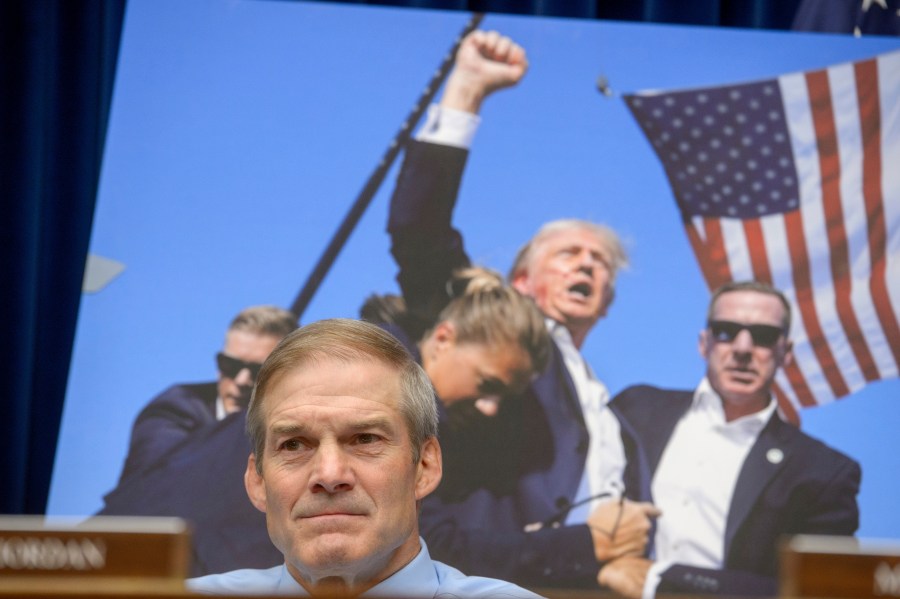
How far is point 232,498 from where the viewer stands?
9.75ft

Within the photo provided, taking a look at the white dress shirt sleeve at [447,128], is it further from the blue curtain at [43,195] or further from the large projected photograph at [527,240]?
the blue curtain at [43,195]

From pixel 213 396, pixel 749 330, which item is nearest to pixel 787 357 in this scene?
pixel 749 330

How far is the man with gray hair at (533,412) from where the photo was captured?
9.74 ft

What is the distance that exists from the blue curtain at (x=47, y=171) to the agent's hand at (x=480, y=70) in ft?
1.83

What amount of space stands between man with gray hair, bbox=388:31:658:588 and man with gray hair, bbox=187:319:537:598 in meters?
1.18

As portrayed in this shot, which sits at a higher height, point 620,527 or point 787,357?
point 787,357

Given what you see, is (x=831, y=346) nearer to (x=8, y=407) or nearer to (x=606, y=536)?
(x=606, y=536)

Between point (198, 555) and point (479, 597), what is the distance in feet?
4.81

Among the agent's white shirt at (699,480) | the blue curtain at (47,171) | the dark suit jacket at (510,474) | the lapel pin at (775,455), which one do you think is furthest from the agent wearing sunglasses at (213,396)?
the lapel pin at (775,455)

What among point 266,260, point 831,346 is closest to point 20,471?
point 266,260

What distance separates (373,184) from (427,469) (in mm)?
1450

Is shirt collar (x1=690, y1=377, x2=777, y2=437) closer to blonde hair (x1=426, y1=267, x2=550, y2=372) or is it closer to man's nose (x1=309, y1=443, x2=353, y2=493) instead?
blonde hair (x1=426, y1=267, x2=550, y2=372)

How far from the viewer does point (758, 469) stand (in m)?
3.01

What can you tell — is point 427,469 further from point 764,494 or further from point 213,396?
point 764,494
